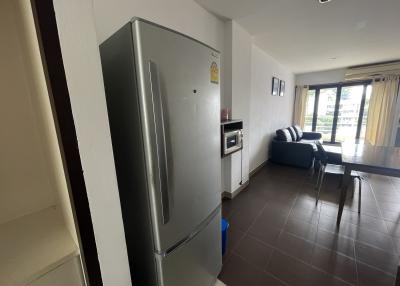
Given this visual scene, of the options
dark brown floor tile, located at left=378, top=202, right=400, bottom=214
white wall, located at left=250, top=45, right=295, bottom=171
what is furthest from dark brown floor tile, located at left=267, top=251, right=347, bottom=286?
white wall, located at left=250, top=45, right=295, bottom=171

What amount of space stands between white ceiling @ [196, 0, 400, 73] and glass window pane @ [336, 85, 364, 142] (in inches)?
54.7

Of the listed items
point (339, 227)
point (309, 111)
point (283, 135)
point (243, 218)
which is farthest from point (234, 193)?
point (309, 111)

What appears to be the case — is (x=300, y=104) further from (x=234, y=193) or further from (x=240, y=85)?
(x=234, y=193)

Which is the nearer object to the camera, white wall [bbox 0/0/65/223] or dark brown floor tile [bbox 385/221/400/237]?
white wall [bbox 0/0/65/223]

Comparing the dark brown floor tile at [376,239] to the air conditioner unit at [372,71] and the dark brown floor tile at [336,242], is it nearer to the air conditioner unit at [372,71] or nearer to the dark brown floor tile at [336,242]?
the dark brown floor tile at [336,242]

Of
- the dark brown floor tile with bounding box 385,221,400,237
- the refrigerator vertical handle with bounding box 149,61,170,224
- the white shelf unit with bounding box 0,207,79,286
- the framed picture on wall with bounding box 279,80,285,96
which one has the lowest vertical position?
the dark brown floor tile with bounding box 385,221,400,237

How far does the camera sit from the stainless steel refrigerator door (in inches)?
29.7

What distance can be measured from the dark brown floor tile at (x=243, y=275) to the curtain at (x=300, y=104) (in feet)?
19.4

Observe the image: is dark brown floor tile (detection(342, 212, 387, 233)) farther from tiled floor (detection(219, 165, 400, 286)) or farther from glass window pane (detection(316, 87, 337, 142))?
glass window pane (detection(316, 87, 337, 142))

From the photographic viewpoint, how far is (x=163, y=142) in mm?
821

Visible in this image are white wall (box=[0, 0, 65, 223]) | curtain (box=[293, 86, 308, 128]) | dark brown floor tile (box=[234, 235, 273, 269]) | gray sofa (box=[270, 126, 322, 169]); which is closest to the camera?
white wall (box=[0, 0, 65, 223])

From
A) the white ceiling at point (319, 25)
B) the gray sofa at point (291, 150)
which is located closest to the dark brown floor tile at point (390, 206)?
Answer: the gray sofa at point (291, 150)

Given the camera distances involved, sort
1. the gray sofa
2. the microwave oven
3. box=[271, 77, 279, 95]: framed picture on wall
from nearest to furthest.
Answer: the microwave oven → the gray sofa → box=[271, 77, 279, 95]: framed picture on wall

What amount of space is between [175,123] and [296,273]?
1.72 metres
